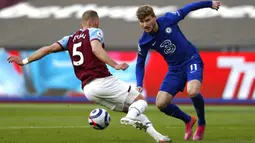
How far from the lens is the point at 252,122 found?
1452 centimetres

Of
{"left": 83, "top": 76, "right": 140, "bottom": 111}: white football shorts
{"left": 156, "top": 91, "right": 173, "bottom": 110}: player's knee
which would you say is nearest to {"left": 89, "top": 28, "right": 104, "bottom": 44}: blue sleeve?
{"left": 83, "top": 76, "right": 140, "bottom": 111}: white football shorts

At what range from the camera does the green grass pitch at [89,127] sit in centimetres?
1069

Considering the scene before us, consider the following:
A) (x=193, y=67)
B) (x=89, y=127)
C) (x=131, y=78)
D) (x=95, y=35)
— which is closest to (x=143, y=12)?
(x=95, y=35)

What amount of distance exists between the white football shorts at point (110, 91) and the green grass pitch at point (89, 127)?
0.87 m

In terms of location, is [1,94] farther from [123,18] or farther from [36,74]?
[123,18]

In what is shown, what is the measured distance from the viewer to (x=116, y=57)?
877 inches

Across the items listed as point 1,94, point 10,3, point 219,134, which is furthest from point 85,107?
point 10,3

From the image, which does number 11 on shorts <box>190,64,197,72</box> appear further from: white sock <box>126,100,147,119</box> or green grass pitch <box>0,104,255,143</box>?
white sock <box>126,100,147,119</box>

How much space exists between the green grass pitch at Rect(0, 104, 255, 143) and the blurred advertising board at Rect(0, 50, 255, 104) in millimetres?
1429

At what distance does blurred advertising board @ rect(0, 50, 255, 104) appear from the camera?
21.3 metres

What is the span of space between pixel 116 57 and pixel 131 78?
959 millimetres

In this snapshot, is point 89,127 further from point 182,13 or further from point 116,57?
point 116,57

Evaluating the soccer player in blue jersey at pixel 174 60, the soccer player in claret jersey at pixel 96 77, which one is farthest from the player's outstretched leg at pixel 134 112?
the soccer player in blue jersey at pixel 174 60

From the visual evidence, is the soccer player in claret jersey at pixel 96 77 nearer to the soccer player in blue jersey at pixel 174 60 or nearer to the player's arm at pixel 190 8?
the soccer player in blue jersey at pixel 174 60
